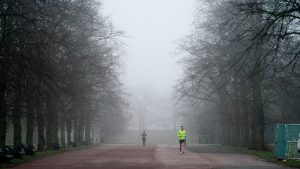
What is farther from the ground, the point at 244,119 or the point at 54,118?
the point at 54,118

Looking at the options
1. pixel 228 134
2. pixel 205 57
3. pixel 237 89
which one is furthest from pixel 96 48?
pixel 228 134

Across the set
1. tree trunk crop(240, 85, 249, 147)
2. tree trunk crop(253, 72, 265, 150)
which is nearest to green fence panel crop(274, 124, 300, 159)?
tree trunk crop(253, 72, 265, 150)

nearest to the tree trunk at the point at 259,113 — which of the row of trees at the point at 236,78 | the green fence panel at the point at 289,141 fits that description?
the row of trees at the point at 236,78

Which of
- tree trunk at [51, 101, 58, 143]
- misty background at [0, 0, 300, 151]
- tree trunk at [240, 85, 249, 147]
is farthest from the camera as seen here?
tree trunk at [240, 85, 249, 147]

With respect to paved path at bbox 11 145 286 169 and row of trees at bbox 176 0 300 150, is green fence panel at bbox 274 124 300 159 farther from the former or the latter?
row of trees at bbox 176 0 300 150

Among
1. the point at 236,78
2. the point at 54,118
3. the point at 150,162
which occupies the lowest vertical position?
the point at 150,162

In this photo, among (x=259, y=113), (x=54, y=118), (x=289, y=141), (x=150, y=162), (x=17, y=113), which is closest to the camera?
(x=150, y=162)

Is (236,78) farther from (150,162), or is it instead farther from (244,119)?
(150,162)

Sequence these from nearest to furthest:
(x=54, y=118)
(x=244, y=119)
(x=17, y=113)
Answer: (x=17, y=113) → (x=54, y=118) → (x=244, y=119)

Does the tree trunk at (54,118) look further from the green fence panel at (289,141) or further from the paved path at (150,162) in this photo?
the green fence panel at (289,141)

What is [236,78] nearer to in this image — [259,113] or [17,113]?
[259,113]

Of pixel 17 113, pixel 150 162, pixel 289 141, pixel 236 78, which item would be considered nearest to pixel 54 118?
pixel 17 113

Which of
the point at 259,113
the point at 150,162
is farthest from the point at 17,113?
the point at 259,113

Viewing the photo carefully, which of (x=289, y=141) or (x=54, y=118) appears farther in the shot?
(x=54, y=118)
